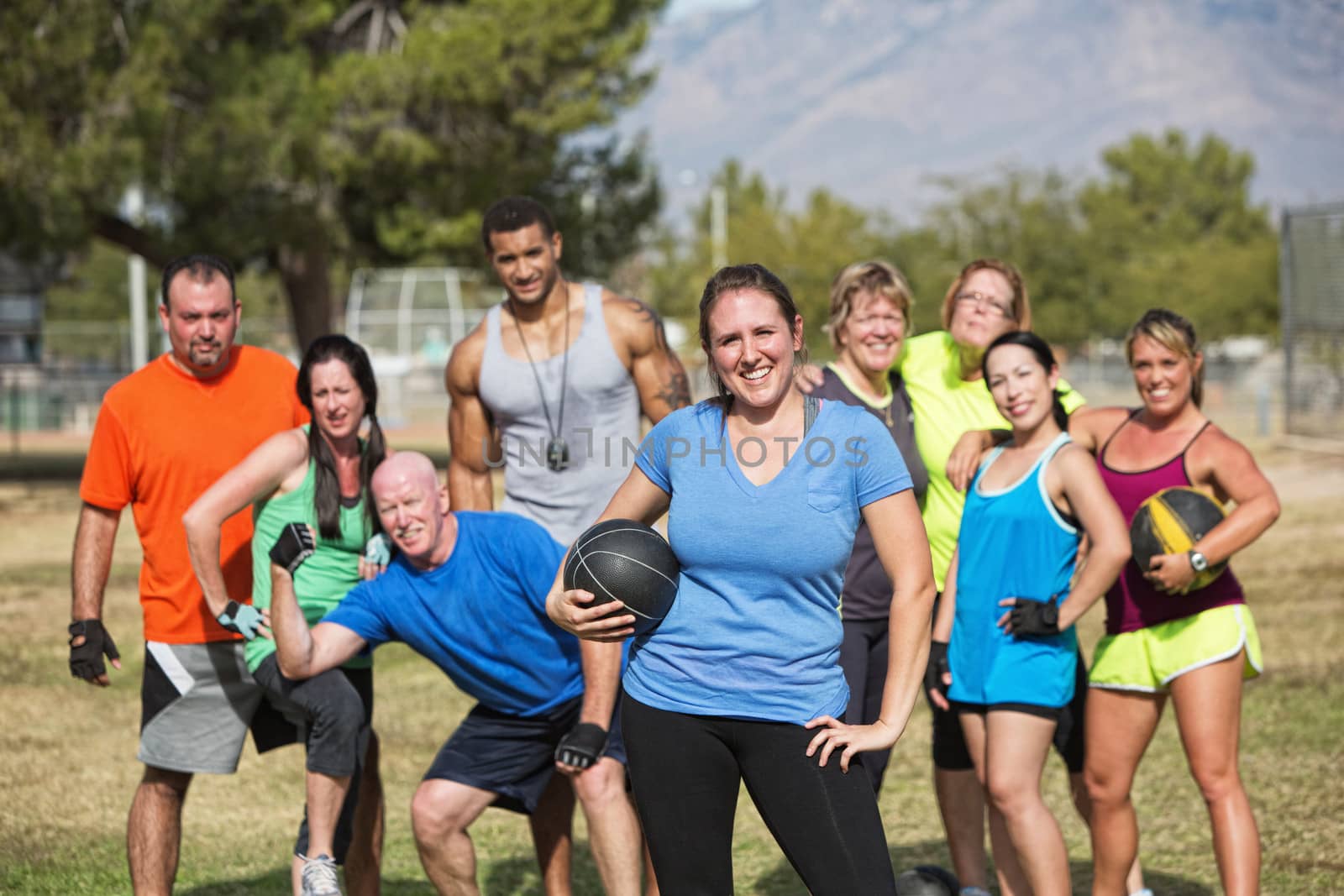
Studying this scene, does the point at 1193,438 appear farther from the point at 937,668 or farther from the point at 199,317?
the point at 199,317

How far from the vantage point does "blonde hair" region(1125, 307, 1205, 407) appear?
4969 millimetres

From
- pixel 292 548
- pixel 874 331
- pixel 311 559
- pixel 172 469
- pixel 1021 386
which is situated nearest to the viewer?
pixel 292 548

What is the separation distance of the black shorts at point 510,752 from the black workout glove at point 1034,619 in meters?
1.32

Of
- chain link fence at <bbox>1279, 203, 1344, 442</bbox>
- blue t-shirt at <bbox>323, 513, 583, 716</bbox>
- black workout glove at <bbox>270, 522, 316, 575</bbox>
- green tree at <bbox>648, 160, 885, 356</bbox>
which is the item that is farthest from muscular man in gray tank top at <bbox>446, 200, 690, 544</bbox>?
green tree at <bbox>648, 160, 885, 356</bbox>

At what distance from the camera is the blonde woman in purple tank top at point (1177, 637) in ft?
15.7

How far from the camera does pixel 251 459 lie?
4875mm

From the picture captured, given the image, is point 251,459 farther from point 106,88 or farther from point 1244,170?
point 1244,170

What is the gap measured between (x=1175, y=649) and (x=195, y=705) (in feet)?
11.1

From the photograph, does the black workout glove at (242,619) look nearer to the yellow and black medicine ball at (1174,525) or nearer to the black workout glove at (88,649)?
the black workout glove at (88,649)

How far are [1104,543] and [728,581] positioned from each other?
5.51 ft

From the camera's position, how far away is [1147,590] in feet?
16.1

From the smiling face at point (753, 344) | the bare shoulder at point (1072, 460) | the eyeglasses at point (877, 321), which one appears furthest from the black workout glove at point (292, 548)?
the bare shoulder at point (1072, 460)

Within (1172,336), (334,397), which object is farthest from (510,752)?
(1172,336)

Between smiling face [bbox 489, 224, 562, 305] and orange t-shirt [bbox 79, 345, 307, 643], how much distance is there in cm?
102
